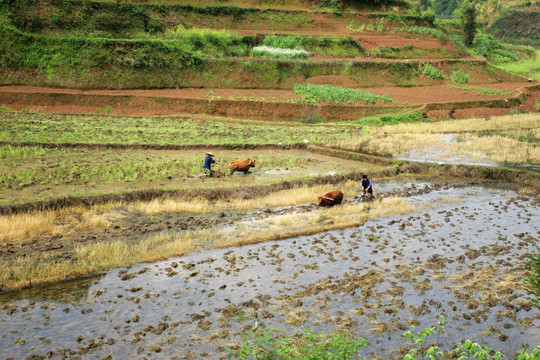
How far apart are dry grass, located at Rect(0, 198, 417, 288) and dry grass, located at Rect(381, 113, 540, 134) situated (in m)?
12.8

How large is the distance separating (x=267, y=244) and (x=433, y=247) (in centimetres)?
390

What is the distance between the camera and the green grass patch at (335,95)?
34.7m

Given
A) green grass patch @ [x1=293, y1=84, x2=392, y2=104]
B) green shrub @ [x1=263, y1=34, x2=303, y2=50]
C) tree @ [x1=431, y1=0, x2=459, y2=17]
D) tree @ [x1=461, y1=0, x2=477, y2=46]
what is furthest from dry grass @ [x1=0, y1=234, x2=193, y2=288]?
tree @ [x1=431, y1=0, x2=459, y2=17]

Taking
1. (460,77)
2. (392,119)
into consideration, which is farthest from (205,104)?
(460,77)

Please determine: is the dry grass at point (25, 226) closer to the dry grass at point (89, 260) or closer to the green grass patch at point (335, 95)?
the dry grass at point (89, 260)

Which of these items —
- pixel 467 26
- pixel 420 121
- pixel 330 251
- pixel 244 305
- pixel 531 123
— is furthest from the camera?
pixel 467 26

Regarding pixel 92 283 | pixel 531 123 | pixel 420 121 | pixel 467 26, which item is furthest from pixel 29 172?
pixel 467 26

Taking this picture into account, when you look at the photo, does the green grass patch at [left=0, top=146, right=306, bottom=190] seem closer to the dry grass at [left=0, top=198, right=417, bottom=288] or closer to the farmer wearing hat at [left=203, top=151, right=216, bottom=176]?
the farmer wearing hat at [left=203, top=151, right=216, bottom=176]

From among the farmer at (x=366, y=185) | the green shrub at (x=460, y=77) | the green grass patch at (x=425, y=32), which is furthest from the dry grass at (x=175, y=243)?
the green grass patch at (x=425, y=32)

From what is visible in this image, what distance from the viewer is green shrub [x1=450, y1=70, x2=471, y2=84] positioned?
4453 cm

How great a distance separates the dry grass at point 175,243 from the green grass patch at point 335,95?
19360 mm

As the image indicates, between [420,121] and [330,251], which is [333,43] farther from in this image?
[330,251]

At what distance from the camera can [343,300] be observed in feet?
31.3

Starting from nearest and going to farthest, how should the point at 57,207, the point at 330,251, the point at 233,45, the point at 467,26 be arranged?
the point at 330,251
the point at 57,207
the point at 233,45
the point at 467,26
